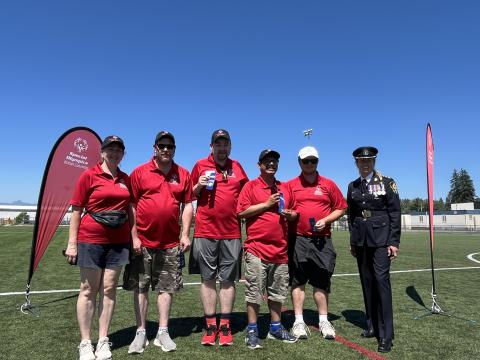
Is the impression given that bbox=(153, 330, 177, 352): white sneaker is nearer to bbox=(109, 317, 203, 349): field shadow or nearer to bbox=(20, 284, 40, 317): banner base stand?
bbox=(109, 317, 203, 349): field shadow

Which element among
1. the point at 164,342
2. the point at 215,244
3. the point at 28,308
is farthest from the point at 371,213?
the point at 28,308

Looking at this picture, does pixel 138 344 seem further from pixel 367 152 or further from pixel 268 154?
pixel 367 152

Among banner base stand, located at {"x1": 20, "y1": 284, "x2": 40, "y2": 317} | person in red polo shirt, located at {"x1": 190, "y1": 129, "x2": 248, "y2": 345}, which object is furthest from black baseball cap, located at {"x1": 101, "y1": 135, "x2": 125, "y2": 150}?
banner base stand, located at {"x1": 20, "y1": 284, "x2": 40, "y2": 317}

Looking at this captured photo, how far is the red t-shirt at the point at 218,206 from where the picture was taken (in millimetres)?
4355

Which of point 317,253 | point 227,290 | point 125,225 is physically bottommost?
point 227,290

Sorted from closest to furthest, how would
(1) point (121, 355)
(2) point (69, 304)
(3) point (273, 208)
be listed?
(1) point (121, 355)
(3) point (273, 208)
(2) point (69, 304)

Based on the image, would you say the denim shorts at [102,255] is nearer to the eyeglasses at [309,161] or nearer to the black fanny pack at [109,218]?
the black fanny pack at [109,218]

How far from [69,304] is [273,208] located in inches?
161

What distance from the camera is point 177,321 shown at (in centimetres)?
527

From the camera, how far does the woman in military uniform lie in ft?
14.3

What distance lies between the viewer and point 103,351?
372 centimetres

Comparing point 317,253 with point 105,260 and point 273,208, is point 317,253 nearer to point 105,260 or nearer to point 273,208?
point 273,208

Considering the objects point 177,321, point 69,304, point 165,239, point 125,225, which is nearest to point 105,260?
point 125,225

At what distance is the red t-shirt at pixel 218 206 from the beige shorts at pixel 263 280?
15.6 inches
